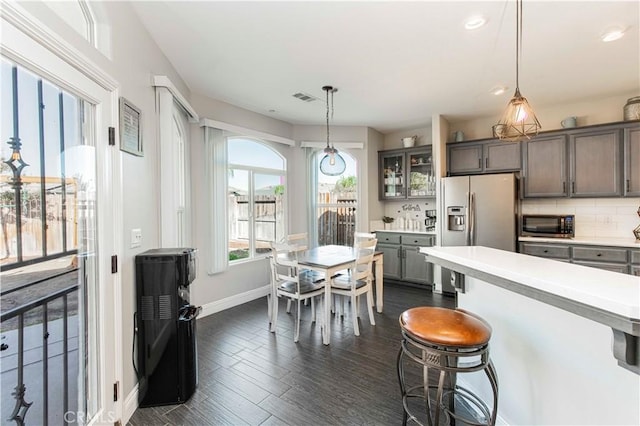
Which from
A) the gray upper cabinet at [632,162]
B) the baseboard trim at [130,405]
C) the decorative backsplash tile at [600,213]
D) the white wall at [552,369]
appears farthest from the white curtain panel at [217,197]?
the gray upper cabinet at [632,162]

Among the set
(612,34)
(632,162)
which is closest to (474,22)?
(612,34)

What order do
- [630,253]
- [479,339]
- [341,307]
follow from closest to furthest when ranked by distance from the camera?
[479,339] < [630,253] < [341,307]

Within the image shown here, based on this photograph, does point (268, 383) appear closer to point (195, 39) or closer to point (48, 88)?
point (48, 88)

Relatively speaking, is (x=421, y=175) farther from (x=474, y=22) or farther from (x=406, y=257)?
(x=474, y=22)

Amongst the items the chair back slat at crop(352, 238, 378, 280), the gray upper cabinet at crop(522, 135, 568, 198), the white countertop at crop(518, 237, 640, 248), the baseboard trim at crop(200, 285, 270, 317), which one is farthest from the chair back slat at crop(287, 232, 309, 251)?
the gray upper cabinet at crop(522, 135, 568, 198)

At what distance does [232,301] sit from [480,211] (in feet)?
12.5

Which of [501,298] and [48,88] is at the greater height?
[48,88]

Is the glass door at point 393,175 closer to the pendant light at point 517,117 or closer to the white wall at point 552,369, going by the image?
the pendant light at point 517,117

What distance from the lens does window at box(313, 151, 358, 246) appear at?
5.42 m

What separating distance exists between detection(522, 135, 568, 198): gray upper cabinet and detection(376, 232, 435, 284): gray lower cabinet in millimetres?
1616

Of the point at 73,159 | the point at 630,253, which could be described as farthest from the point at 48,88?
the point at 630,253

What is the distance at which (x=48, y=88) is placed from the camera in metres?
1.39

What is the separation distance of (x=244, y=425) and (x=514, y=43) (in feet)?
12.2

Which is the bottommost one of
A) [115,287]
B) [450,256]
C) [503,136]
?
[115,287]
